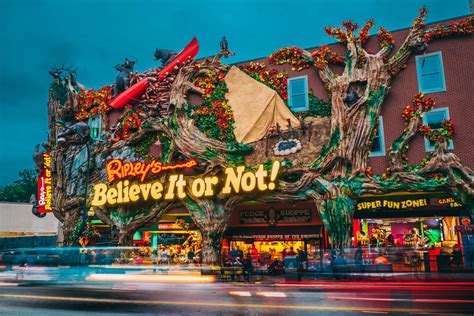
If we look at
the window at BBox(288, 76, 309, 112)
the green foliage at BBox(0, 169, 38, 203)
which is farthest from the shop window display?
the green foliage at BBox(0, 169, 38, 203)

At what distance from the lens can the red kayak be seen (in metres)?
30.8

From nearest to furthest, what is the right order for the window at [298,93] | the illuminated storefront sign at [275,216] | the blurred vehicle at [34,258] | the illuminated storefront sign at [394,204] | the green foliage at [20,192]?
the blurred vehicle at [34,258] → the illuminated storefront sign at [394,204] → the window at [298,93] → the illuminated storefront sign at [275,216] → the green foliage at [20,192]

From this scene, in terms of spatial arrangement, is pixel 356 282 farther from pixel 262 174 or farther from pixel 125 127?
pixel 125 127

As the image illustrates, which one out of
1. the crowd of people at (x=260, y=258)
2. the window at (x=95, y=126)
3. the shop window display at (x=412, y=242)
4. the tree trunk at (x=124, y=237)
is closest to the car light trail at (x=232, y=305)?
the crowd of people at (x=260, y=258)

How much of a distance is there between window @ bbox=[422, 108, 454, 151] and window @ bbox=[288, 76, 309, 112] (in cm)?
704

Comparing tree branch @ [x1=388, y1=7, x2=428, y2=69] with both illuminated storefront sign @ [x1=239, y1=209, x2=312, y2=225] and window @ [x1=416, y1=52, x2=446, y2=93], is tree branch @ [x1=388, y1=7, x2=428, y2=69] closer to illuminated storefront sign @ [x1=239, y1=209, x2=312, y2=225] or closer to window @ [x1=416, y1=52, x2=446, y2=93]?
window @ [x1=416, y1=52, x2=446, y2=93]

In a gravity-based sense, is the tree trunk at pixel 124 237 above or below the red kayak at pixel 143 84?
below

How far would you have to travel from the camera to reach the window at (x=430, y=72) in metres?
23.5

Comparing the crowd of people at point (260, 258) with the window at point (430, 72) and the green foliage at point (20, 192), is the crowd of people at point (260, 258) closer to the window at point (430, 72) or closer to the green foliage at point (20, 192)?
the window at point (430, 72)

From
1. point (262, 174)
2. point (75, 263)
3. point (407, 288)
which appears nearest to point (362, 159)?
point (262, 174)

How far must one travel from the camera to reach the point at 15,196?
86.2m

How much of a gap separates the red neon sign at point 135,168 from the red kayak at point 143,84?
4970mm

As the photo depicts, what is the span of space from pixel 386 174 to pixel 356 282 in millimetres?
6664

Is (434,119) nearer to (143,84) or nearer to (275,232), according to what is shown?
(275,232)
